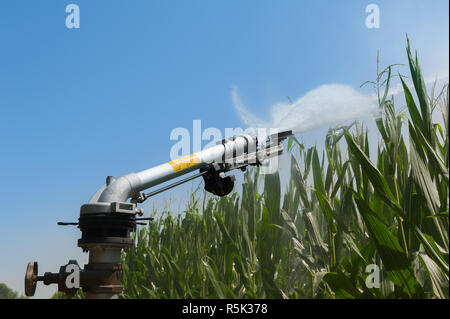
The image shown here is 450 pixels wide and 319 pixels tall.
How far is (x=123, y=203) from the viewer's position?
2844 mm

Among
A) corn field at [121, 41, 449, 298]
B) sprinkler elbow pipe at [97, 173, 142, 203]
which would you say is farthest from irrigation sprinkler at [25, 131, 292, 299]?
corn field at [121, 41, 449, 298]

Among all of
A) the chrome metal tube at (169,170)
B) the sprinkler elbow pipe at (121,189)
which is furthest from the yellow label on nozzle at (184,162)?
the sprinkler elbow pipe at (121,189)

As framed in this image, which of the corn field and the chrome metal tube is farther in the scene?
the chrome metal tube

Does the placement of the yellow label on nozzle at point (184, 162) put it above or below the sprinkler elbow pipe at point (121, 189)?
above

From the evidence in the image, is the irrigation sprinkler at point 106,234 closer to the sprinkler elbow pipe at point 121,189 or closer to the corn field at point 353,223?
the sprinkler elbow pipe at point 121,189

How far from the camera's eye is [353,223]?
3.32 meters

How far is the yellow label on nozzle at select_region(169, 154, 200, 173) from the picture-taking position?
3.28 meters

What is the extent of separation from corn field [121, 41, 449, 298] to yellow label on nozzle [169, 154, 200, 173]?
2.55 feet

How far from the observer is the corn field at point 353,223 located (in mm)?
2076

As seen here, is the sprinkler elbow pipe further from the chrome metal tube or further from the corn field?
the corn field

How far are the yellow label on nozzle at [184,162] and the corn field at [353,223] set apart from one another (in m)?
0.78
